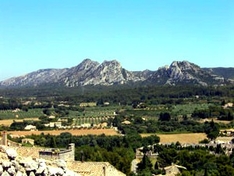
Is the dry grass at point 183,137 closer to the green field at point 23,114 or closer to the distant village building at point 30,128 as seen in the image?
the distant village building at point 30,128

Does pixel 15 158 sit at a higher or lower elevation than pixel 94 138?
higher

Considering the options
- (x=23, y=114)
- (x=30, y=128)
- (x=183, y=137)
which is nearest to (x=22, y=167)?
(x=183, y=137)

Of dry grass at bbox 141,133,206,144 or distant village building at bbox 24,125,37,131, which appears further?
distant village building at bbox 24,125,37,131

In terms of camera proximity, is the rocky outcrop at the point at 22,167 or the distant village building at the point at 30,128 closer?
the rocky outcrop at the point at 22,167

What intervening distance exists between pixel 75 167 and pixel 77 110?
362 ft

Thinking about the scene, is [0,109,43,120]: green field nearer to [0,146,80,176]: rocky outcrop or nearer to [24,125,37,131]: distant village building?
[24,125,37,131]: distant village building

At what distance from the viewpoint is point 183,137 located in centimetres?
8225

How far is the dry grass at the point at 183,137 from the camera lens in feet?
260

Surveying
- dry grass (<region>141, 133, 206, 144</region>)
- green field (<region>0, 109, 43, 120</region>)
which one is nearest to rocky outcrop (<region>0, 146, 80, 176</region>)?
dry grass (<region>141, 133, 206, 144</region>)

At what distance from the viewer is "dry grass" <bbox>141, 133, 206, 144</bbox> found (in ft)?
260

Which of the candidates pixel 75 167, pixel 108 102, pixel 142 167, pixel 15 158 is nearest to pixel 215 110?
pixel 108 102

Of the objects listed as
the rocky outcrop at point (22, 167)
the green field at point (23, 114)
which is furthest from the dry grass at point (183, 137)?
the rocky outcrop at point (22, 167)

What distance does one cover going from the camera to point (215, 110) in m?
110

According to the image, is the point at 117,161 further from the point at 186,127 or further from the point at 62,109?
the point at 62,109
